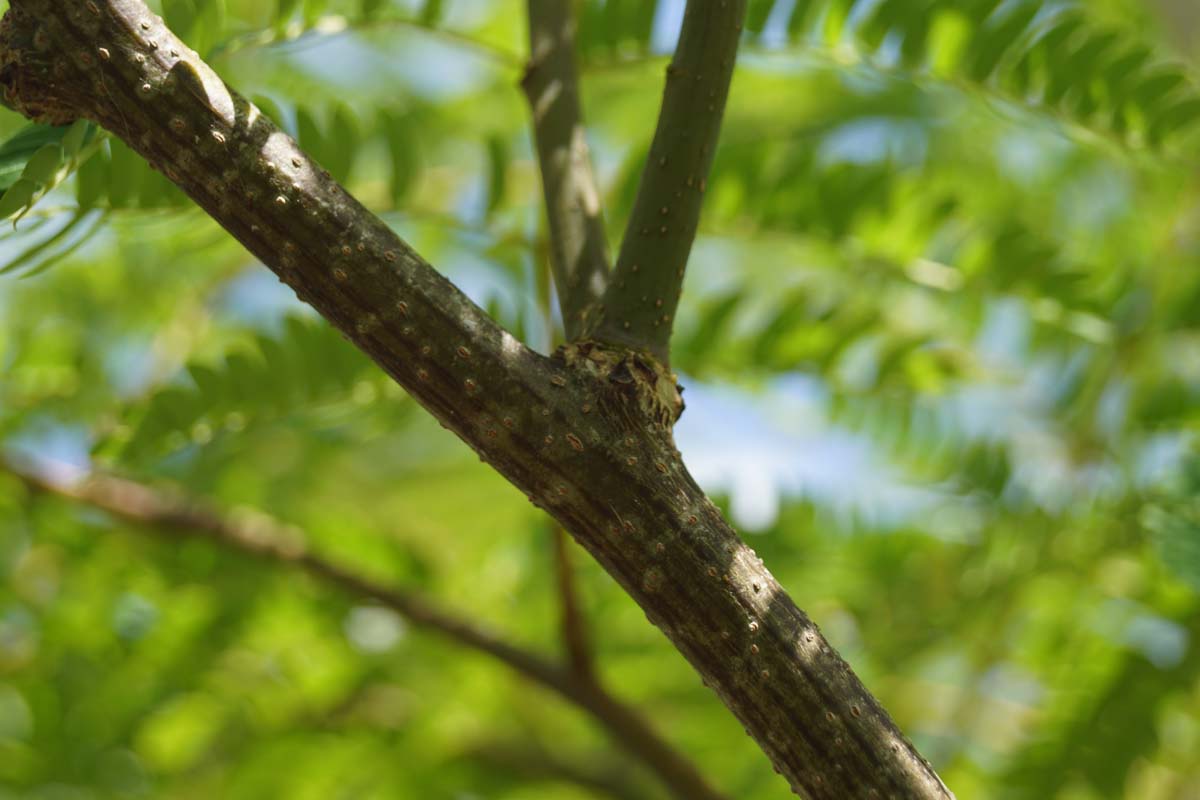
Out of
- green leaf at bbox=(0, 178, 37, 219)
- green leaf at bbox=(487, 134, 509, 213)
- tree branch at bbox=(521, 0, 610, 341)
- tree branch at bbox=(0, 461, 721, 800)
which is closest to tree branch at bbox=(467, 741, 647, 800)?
tree branch at bbox=(0, 461, 721, 800)

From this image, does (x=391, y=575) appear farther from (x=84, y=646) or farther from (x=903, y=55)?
(x=903, y=55)

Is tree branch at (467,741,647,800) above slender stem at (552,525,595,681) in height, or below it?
below

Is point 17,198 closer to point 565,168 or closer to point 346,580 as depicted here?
point 565,168

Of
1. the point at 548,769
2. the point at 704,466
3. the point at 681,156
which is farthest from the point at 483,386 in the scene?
the point at 704,466

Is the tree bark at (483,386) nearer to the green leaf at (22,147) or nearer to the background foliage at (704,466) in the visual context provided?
the green leaf at (22,147)

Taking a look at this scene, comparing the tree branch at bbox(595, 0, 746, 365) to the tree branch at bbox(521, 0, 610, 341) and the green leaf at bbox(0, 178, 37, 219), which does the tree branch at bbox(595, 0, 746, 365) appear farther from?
the green leaf at bbox(0, 178, 37, 219)

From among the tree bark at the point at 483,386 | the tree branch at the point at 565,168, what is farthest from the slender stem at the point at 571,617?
the tree bark at the point at 483,386
